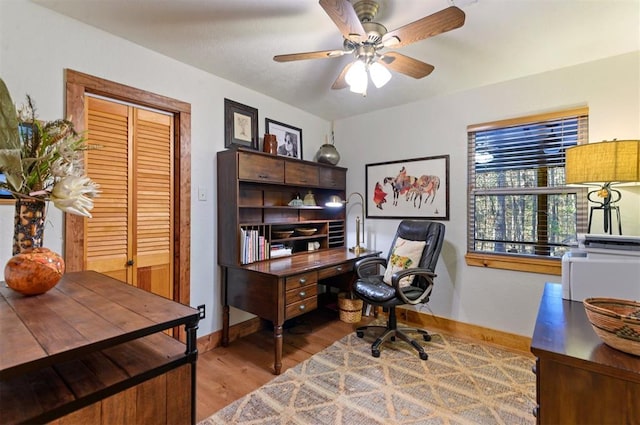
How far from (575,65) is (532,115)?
43 cm

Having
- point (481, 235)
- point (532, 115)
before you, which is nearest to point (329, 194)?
point (481, 235)

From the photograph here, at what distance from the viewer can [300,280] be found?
2410mm

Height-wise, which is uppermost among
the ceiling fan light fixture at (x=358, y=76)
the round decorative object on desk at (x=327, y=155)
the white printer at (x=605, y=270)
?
the ceiling fan light fixture at (x=358, y=76)

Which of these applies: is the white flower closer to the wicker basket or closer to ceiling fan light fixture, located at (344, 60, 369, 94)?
ceiling fan light fixture, located at (344, 60, 369, 94)

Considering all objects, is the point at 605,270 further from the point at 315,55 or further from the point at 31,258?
the point at 31,258

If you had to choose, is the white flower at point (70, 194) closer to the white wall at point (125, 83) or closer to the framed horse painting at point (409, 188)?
the white wall at point (125, 83)

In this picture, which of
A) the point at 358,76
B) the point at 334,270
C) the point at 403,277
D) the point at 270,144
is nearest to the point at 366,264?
the point at 334,270

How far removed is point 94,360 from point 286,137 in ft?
8.78

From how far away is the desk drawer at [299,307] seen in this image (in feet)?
7.60

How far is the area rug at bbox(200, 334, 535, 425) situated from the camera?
1749mm

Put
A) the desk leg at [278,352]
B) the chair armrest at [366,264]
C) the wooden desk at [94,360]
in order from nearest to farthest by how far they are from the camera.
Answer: the wooden desk at [94,360] → the desk leg at [278,352] → the chair armrest at [366,264]

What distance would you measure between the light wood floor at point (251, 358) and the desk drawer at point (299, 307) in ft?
1.26

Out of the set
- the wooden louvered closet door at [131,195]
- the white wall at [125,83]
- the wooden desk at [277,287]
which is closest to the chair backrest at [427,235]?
the wooden desk at [277,287]

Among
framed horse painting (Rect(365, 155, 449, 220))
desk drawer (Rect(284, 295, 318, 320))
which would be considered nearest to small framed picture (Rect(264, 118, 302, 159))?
framed horse painting (Rect(365, 155, 449, 220))
